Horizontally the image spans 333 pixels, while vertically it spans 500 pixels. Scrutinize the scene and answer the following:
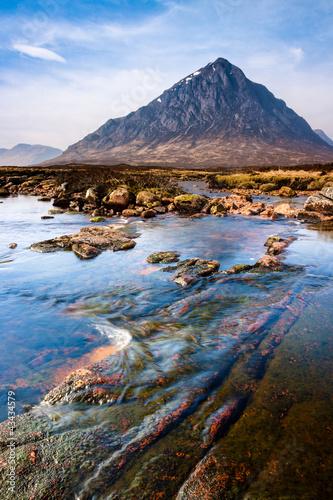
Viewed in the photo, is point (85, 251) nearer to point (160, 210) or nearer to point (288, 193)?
point (160, 210)

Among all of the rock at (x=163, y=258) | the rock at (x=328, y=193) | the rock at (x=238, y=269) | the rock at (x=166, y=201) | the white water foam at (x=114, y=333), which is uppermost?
the rock at (x=328, y=193)

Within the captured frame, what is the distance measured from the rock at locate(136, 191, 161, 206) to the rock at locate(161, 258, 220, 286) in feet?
49.4

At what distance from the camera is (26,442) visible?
342cm

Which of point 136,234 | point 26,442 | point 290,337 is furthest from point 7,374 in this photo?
point 136,234

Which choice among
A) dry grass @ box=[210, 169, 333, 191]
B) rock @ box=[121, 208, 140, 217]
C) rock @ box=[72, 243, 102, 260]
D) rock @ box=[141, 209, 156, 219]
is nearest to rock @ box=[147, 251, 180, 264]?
rock @ box=[72, 243, 102, 260]

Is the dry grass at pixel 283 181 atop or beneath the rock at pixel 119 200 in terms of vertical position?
atop

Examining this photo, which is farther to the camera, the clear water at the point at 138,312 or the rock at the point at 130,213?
the rock at the point at 130,213

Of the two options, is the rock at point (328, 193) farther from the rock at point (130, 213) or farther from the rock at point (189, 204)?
the rock at point (130, 213)

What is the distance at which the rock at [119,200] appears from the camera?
2423 cm

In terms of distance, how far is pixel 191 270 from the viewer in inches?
393

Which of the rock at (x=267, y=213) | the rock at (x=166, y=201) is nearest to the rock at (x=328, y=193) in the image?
the rock at (x=267, y=213)

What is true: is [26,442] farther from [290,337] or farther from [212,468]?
[290,337]

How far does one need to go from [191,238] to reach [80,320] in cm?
975

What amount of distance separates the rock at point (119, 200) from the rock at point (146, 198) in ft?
3.67
